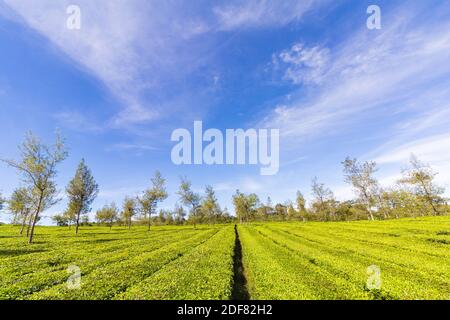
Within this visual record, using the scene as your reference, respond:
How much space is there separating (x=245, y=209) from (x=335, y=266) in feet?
368

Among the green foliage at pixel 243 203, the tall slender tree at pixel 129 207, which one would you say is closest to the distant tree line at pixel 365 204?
the green foliage at pixel 243 203

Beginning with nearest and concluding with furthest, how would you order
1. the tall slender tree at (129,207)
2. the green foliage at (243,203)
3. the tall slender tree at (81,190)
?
the tall slender tree at (81,190)
the tall slender tree at (129,207)
the green foliage at (243,203)

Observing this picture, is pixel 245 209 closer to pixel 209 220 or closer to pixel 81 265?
pixel 209 220

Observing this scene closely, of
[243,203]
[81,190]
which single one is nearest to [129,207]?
[81,190]

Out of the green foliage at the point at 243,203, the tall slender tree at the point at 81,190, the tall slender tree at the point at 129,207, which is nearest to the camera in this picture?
the tall slender tree at the point at 81,190

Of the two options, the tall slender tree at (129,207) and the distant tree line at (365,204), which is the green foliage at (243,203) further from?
the tall slender tree at (129,207)

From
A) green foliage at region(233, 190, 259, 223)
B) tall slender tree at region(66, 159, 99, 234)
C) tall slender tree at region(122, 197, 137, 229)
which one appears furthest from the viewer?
green foliage at region(233, 190, 259, 223)

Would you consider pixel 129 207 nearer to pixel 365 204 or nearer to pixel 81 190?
pixel 81 190

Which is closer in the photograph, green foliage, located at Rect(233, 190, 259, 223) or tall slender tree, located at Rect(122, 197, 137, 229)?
tall slender tree, located at Rect(122, 197, 137, 229)

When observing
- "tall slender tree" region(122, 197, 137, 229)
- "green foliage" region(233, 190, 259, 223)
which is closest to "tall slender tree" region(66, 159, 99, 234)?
"tall slender tree" region(122, 197, 137, 229)

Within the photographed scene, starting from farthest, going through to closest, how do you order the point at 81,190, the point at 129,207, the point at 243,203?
the point at 243,203 < the point at 129,207 < the point at 81,190

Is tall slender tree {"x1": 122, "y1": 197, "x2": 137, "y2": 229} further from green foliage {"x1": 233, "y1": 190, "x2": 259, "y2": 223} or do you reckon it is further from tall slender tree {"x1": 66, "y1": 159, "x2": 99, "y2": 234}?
green foliage {"x1": 233, "y1": 190, "x2": 259, "y2": 223}

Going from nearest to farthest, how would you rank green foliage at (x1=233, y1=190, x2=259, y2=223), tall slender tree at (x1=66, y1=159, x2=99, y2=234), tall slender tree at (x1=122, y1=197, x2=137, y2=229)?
tall slender tree at (x1=66, y1=159, x2=99, y2=234), tall slender tree at (x1=122, y1=197, x2=137, y2=229), green foliage at (x1=233, y1=190, x2=259, y2=223)
